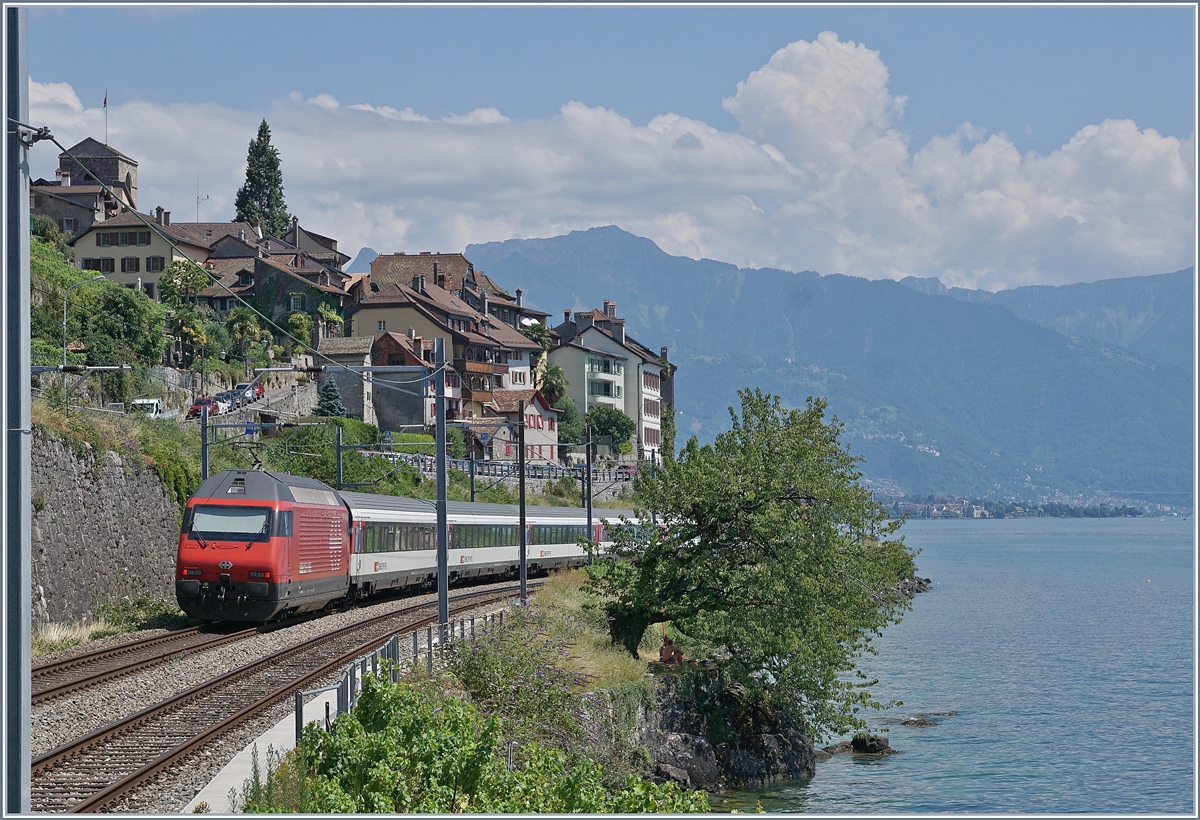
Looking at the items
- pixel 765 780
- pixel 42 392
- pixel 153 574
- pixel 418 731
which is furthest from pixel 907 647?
pixel 418 731

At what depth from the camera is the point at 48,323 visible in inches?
2544

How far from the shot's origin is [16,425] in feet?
31.6

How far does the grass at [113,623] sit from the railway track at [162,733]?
217 inches

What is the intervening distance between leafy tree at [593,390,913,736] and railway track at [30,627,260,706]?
32.6 feet

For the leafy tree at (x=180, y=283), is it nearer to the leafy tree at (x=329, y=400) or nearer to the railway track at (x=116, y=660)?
the leafy tree at (x=329, y=400)

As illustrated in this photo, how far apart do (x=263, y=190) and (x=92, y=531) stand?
108 metres

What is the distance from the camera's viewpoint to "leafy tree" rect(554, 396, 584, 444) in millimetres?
115075

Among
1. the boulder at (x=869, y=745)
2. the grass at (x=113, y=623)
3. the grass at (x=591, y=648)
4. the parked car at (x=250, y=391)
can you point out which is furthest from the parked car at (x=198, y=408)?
the boulder at (x=869, y=745)

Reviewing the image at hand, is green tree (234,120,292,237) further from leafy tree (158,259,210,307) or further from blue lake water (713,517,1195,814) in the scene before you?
blue lake water (713,517,1195,814)

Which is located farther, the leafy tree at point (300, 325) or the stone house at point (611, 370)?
the stone house at point (611, 370)

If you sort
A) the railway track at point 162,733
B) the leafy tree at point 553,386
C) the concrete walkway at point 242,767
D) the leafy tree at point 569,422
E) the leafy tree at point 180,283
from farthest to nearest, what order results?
1. the leafy tree at point 553,386
2. the leafy tree at point 569,422
3. the leafy tree at point 180,283
4. the railway track at point 162,733
5. the concrete walkway at point 242,767

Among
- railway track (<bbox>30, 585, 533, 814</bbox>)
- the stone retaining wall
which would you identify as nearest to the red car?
the stone retaining wall

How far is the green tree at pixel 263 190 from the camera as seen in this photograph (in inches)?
5276

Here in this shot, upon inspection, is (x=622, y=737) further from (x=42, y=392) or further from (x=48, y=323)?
(x=48, y=323)
